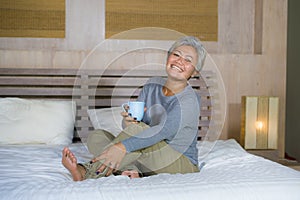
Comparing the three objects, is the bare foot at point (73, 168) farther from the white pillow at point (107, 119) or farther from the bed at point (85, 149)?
the white pillow at point (107, 119)

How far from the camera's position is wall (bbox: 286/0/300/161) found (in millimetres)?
4648

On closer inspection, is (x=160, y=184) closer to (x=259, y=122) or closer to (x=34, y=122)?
(x=34, y=122)

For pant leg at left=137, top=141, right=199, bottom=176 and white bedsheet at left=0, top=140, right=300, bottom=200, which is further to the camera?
pant leg at left=137, top=141, right=199, bottom=176

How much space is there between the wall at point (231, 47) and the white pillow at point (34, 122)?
0.47m

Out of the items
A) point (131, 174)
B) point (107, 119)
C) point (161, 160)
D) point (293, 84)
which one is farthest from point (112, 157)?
point (293, 84)

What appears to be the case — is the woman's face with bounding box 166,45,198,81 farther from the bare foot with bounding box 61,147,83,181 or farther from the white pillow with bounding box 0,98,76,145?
the white pillow with bounding box 0,98,76,145

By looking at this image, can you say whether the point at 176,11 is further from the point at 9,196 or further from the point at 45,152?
the point at 9,196

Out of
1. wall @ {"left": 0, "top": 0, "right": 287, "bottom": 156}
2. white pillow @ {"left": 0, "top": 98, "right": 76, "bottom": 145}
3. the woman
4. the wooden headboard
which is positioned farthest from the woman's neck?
wall @ {"left": 0, "top": 0, "right": 287, "bottom": 156}

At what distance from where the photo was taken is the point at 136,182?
152 centimetres

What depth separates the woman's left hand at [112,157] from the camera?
5.36ft

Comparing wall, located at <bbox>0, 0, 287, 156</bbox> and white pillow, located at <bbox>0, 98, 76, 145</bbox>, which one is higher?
wall, located at <bbox>0, 0, 287, 156</bbox>

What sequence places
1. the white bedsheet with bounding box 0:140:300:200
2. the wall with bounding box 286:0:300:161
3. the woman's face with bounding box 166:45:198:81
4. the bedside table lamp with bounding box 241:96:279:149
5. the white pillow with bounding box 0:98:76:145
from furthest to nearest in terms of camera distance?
the wall with bounding box 286:0:300:161 → the bedside table lamp with bounding box 241:96:279:149 → the white pillow with bounding box 0:98:76:145 → the woman's face with bounding box 166:45:198:81 → the white bedsheet with bounding box 0:140:300:200

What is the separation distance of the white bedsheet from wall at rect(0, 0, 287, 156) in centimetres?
126

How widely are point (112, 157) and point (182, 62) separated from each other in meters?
0.63
